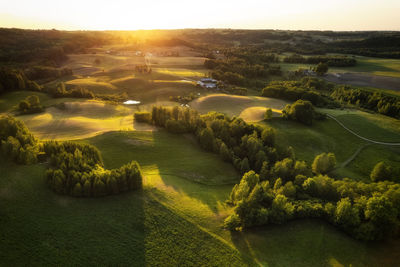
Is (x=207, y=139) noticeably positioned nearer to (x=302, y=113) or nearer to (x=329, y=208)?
(x=329, y=208)

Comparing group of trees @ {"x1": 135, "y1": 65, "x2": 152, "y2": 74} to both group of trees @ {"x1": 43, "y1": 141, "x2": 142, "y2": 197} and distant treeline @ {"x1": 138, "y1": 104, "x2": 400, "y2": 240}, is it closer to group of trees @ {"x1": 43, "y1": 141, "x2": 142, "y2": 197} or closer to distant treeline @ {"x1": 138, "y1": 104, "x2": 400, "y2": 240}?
distant treeline @ {"x1": 138, "y1": 104, "x2": 400, "y2": 240}

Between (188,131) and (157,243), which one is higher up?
(188,131)

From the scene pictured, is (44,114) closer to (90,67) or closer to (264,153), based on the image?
(264,153)

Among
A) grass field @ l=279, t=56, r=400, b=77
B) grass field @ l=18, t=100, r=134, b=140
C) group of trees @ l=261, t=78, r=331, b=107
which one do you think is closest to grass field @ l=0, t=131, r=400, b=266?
grass field @ l=18, t=100, r=134, b=140

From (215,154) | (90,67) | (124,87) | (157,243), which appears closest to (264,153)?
(215,154)

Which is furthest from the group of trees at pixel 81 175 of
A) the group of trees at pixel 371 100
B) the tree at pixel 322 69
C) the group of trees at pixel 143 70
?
the tree at pixel 322 69

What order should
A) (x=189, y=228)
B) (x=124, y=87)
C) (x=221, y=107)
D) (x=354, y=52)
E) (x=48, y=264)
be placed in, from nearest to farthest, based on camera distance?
(x=48, y=264), (x=189, y=228), (x=221, y=107), (x=124, y=87), (x=354, y=52)
